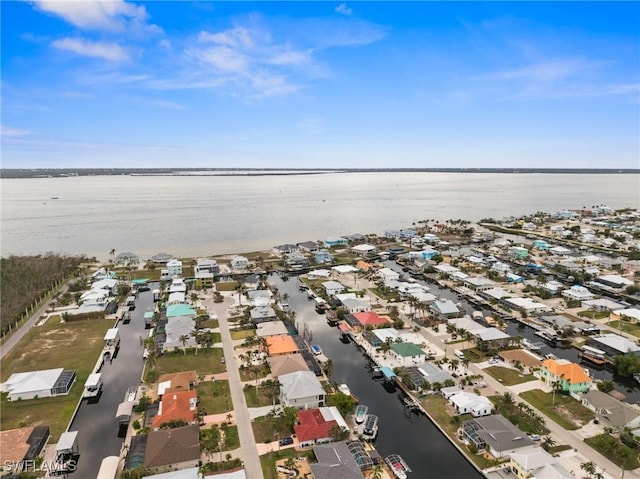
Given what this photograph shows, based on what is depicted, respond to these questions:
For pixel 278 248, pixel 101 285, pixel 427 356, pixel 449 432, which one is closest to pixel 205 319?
pixel 101 285

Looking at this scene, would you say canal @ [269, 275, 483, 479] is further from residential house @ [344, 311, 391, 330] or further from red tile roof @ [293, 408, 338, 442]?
red tile roof @ [293, 408, 338, 442]

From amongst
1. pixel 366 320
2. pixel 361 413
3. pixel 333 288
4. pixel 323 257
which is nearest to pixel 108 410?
pixel 361 413

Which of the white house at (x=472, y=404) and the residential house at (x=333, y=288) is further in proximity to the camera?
the residential house at (x=333, y=288)

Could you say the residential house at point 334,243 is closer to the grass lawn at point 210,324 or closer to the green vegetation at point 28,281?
the grass lawn at point 210,324

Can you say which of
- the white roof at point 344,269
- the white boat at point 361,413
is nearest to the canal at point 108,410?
the white boat at point 361,413

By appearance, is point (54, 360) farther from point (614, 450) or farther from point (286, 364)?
point (614, 450)

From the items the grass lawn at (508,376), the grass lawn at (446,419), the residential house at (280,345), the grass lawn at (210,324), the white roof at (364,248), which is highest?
the white roof at (364,248)

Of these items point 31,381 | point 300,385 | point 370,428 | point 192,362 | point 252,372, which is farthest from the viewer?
point 192,362

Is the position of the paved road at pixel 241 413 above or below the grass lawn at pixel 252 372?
below
